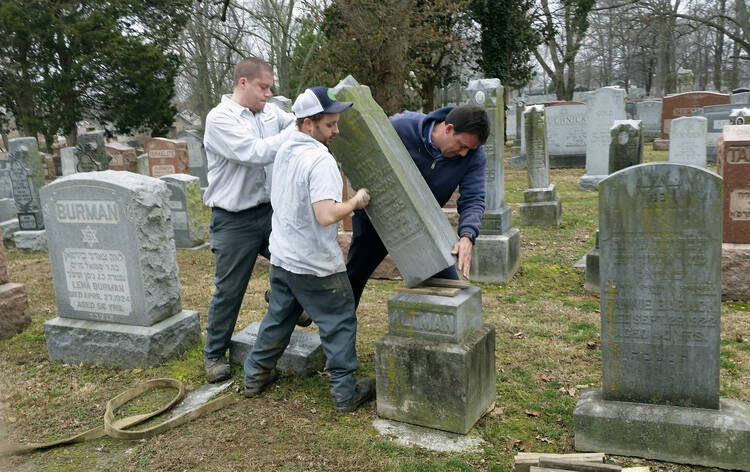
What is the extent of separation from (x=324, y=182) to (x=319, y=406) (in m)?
1.56

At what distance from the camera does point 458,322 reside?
3.41 meters

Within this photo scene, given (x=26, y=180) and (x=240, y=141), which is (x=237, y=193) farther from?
(x=26, y=180)

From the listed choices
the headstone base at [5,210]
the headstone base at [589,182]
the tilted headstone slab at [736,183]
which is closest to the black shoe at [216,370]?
the tilted headstone slab at [736,183]

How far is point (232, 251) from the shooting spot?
4.23 m

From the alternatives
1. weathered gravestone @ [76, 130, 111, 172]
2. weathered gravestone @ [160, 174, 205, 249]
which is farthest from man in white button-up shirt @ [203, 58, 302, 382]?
weathered gravestone @ [76, 130, 111, 172]

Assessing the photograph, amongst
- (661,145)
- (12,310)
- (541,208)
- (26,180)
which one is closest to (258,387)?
(12,310)

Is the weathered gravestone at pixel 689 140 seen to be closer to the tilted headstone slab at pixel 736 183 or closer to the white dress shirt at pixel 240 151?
the tilted headstone slab at pixel 736 183

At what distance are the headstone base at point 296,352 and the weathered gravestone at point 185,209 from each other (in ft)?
16.8

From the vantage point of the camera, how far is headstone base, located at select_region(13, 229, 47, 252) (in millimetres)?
9859

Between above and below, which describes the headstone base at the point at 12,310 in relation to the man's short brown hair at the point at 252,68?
below

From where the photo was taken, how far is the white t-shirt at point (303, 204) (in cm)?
342

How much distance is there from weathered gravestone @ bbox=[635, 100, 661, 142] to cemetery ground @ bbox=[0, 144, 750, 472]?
18.1 metres

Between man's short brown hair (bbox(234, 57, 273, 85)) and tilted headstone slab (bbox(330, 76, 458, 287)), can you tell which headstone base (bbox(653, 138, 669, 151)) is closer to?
tilted headstone slab (bbox(330, 76, 458, 287))

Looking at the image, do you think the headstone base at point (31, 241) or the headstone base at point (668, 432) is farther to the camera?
the headstone base at point (31, 241)
